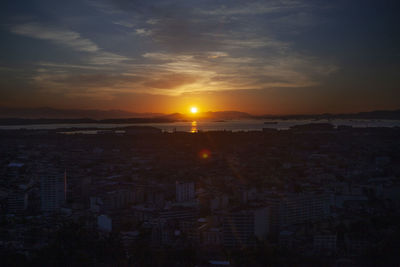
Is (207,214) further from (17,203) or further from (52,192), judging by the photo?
(17,203)

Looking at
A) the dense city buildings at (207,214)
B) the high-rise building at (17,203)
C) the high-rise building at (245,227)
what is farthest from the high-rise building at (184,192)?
the high-rise building at (17,203)

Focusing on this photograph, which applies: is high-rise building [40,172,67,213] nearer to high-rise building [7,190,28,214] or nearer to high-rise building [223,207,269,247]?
high-rise building [7,190,28,214]

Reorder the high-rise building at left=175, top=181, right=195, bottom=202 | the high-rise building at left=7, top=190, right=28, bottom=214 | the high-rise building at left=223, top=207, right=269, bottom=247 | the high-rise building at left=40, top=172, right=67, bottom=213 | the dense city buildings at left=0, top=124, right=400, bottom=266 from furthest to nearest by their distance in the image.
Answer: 1. the high-rise building at left=175, top=181, right=195, bottom=202
2. the high-rise building at left=40, top=172, right=67, bottom=213
3. the high-rise building at left=7, top=190, right=28, bottom=214
4. the high-rise building at left=223, top=207, right=269, bottom=247
5. the dense city buildings at left=0, top=124, right=400, bottom=266

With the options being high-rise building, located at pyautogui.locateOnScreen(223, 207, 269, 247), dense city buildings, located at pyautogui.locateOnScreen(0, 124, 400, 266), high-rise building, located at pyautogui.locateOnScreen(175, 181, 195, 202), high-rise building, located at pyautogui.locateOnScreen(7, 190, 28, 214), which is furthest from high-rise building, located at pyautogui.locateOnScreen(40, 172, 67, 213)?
high-rise building, located at pyautogui.locateOnScreen(223, 207, 269, 247)

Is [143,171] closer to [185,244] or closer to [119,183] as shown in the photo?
[119,183]

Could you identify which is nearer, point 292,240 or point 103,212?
point 292,240

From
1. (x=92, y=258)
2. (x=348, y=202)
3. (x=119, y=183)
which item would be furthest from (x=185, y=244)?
(x=119, y=183)
